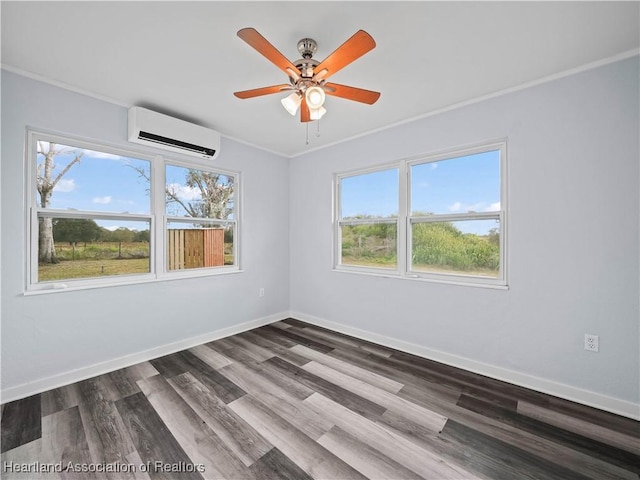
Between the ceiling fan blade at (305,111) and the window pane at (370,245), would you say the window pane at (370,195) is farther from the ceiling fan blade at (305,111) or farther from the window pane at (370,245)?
the ceiling fan blade at (305,111)

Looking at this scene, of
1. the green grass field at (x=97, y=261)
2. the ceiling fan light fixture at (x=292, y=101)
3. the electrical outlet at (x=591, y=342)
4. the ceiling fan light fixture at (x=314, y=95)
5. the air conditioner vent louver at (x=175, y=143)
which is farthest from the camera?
the air conditioner vent louver at (x=175, y=143)

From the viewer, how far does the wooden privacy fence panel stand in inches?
122

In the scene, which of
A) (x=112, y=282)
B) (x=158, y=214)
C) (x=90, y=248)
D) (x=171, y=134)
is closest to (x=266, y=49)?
(x=171, y=134)

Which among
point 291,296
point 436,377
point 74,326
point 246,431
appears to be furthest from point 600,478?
point 74,326

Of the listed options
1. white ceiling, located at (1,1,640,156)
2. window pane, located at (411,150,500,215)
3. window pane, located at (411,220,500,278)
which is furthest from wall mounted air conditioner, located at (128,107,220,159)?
window pane, located at (411,220,500,278)

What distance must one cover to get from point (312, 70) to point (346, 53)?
1.01ft

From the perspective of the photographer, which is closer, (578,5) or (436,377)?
(578,5)

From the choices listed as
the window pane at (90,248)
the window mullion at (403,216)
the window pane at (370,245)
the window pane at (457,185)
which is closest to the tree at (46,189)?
the window pane at (90,248)

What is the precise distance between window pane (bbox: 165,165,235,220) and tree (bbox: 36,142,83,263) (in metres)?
0.91

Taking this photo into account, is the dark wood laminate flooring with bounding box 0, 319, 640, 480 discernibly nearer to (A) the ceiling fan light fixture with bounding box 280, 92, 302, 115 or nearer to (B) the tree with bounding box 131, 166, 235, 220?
(B) the tree with bounding box 131, 166, 235, 220

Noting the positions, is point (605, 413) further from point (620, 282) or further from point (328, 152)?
point (328, 152)

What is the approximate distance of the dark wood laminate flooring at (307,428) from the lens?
60.4 inches

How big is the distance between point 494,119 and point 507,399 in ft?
7.73

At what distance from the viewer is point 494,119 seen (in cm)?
249
